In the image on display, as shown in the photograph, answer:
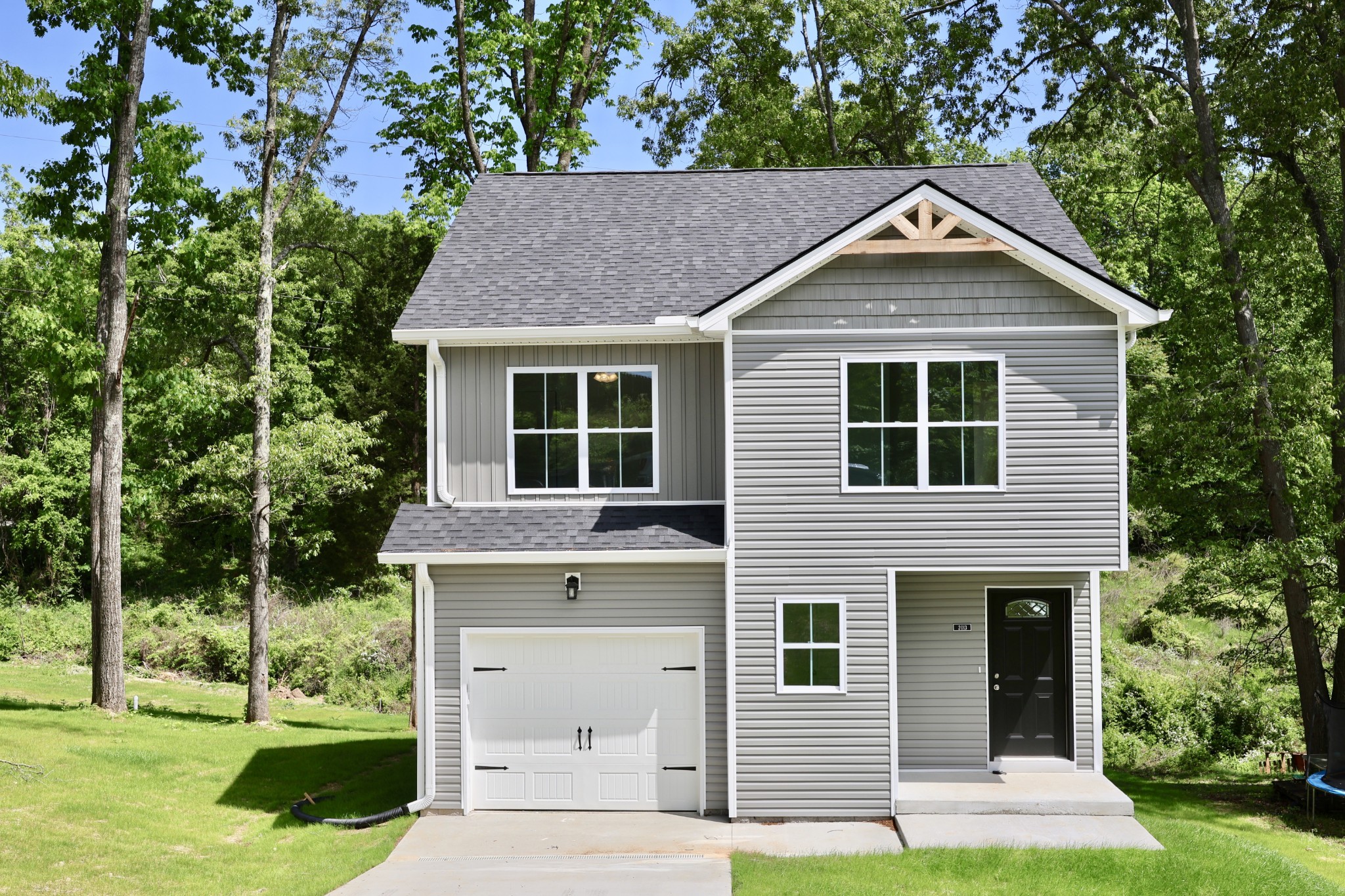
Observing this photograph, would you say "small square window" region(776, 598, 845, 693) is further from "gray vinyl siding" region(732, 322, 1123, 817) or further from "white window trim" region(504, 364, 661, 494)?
"white window trim" region(504, 364, 661, 494)

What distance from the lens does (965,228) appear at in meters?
13.1

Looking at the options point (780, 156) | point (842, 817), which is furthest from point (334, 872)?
point (780, 156)

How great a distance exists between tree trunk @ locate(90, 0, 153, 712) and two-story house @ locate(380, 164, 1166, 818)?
8.13 metres

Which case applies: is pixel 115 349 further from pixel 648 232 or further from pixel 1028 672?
pixel 1028 672

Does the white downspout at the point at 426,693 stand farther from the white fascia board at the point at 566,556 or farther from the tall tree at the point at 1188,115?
the tall tree at the point at 1188,115

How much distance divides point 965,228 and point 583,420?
5200 mm

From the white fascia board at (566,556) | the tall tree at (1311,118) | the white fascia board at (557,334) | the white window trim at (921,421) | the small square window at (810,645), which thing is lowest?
the small square window at (810,645)

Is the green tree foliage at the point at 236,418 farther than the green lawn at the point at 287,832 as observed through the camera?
Yes

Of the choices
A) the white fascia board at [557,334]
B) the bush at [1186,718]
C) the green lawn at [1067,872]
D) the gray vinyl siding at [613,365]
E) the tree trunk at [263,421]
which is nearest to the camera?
the green lawn at [1067,872]

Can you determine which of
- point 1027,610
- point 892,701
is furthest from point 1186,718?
point 892,701

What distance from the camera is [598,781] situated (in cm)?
1368

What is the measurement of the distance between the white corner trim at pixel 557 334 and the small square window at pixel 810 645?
11.5 feet

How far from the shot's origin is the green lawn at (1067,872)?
1052 cm

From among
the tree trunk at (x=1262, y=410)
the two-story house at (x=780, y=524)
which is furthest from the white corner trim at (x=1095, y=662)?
the tree trunk at (x=1262, y=410)
